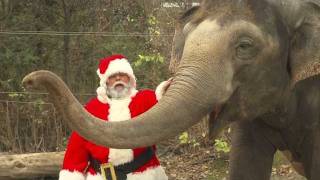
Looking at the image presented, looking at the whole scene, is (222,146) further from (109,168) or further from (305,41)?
(305,41)

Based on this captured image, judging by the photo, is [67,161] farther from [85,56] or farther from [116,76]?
[85,56]

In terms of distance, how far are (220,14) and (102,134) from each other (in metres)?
0.99

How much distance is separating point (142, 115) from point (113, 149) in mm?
1430

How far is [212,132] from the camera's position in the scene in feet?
12.0

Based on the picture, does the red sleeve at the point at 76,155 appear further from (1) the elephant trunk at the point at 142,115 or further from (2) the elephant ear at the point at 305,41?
(2) the elephant ear at the point at 305,41

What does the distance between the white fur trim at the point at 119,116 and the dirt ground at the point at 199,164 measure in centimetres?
285

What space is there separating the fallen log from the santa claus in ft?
8.51

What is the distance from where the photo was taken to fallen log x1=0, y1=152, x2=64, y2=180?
7116 mm

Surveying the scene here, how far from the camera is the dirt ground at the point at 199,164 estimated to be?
24.3 ft

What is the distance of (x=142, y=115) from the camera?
313 cm

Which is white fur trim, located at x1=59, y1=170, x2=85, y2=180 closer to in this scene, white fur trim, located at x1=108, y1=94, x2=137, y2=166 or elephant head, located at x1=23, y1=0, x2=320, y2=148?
white fur trim, located at x1=108, y1=94, x2=137, y2=166

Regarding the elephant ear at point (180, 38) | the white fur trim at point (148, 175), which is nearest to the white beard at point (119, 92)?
the white fur trim at point (148, 175)

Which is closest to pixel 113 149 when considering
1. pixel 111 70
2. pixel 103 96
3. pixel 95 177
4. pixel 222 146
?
pixel 95 177

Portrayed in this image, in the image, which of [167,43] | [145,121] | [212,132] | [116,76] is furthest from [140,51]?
[145,121]
